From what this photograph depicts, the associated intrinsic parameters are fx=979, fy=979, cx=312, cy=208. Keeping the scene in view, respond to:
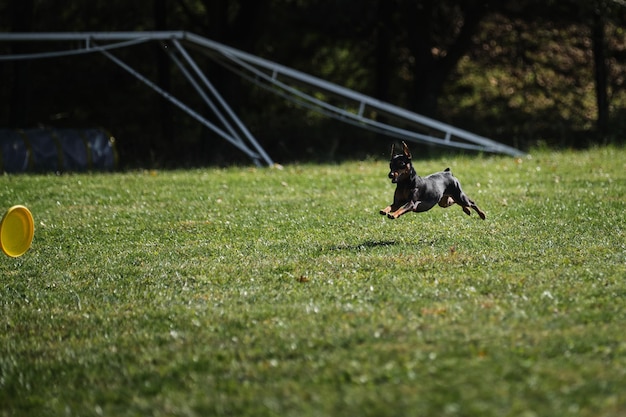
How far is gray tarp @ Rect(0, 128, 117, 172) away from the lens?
17.3 meters

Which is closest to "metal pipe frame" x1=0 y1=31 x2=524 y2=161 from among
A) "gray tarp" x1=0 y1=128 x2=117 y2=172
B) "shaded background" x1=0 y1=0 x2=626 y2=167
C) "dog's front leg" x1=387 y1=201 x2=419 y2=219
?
"shaded background" x1=0 y1=0 x2=626 y2=167

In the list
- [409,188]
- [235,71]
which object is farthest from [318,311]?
[235,71]

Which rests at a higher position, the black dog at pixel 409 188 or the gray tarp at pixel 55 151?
the black dog at pixel 409 188

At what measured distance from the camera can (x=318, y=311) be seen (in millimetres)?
6410

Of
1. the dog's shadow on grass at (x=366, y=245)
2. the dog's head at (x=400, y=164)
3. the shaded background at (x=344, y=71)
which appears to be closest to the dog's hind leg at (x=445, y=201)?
the dog's shadow on grass at (x=366, y=245)

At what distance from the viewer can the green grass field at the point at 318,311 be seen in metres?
4.86

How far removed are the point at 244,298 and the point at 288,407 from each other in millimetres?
2336

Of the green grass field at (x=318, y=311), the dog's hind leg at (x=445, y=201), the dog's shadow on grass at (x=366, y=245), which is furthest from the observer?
the dog's hind leg at (x=445, y=201)

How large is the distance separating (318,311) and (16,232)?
124 inches

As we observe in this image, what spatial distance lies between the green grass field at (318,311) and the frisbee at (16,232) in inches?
9.9

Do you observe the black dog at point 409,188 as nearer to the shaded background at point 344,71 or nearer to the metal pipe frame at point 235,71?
the metal pipe frame at point 235,71

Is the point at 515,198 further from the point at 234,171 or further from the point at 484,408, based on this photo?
the point at 484,408

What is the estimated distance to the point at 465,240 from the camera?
9102mm

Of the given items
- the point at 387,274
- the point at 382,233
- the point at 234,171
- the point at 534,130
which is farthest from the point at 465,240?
the point at 534,130
